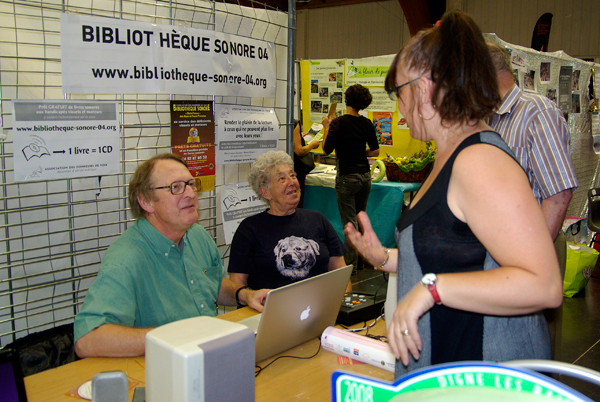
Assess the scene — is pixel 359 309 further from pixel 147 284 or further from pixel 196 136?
pixel 196 136

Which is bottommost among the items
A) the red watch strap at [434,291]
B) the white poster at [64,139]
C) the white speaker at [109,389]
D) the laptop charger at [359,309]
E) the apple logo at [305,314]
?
the laptop charger at [359,309]

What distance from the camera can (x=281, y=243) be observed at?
7.42 feet

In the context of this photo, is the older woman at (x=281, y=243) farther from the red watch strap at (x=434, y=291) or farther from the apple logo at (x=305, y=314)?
the red watch strap at (x=434, y=291)

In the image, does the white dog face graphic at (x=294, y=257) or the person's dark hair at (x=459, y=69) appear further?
the white dog face graphic at (x=294, y=257)

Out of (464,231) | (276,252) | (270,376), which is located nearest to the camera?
(464,231)

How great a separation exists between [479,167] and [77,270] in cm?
188

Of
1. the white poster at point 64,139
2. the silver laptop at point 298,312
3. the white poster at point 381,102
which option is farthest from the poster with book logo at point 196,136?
the white poster at point 381,102

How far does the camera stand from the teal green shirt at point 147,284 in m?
1.52

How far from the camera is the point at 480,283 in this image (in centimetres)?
82

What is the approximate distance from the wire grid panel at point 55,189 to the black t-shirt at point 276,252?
0.37 metres

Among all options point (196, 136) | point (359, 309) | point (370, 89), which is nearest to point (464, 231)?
point (359, 309)

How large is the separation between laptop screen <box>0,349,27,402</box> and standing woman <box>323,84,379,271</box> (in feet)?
12.6

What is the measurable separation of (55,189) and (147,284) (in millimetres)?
750

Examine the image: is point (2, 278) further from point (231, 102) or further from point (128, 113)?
point (231, 102)
